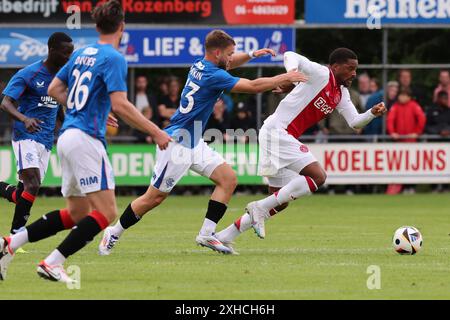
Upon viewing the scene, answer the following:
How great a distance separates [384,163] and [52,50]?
12.1 metres

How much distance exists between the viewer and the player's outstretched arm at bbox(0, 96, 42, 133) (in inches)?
459

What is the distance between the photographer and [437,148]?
2305cm

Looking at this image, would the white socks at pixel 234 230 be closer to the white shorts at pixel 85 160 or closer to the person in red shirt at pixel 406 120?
the white shorts at pixel 85 160

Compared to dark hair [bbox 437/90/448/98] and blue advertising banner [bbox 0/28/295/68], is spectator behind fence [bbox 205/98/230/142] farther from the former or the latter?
dark hair [bbox 437/90/448/98]

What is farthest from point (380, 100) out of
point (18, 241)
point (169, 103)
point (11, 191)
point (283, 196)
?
point (18, 241)

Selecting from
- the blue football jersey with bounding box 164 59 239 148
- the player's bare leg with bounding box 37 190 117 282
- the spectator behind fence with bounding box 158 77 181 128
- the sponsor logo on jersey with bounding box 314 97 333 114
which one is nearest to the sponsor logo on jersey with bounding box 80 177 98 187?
the player's bare leg with bounding box 37 190 117 282

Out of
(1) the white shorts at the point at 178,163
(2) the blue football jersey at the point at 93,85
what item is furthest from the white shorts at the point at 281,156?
(2) the blue football jersey at the point at 93,85

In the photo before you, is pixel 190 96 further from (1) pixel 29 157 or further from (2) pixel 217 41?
(1) pixel 29 157

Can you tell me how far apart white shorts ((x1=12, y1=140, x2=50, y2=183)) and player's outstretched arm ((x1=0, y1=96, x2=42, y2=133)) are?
530 millimetres

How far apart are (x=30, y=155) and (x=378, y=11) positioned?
11843mm

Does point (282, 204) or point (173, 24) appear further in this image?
point (173, 24)

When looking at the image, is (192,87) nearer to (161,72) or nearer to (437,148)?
(437,148)

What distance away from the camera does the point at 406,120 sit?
907 inches
